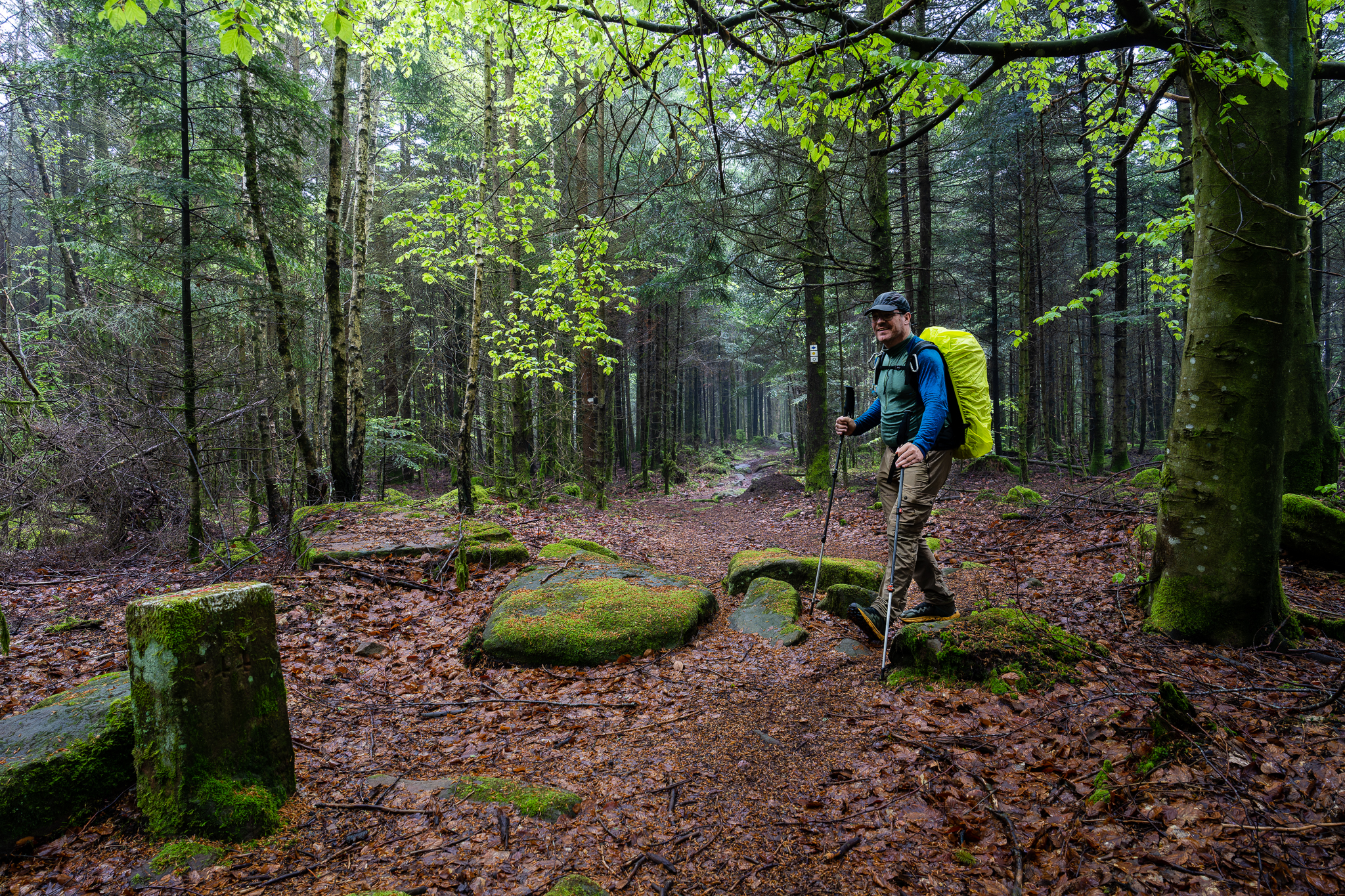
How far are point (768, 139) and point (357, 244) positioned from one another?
7763mm

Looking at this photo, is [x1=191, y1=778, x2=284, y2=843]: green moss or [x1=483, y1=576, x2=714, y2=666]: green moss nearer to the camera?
[x1=191, y1=778, x2=284, y2=843]: green moss

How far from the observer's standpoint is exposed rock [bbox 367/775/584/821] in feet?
9.12

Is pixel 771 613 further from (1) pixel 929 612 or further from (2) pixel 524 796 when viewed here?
(2) pixel 524 796

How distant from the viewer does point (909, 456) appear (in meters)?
3.94

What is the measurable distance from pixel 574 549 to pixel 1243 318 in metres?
6.77

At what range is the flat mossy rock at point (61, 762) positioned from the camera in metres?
2.41

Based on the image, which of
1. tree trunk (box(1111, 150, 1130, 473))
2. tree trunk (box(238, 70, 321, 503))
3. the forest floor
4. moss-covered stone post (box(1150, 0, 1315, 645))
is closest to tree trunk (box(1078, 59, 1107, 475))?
tree trunk (box(1111, 150, 1130, 473))

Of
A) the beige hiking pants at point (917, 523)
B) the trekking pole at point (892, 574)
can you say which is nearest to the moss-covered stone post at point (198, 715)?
the trekking pole at point (892, 574)

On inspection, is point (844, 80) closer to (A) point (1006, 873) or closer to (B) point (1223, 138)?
(B) point (1223, 138)

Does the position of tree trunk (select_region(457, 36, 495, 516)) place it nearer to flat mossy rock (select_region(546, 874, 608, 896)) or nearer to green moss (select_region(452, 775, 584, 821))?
green moss (select_region(452, 775, 584, 821))

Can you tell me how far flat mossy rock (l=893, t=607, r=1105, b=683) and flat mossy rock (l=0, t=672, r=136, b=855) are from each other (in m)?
4.46

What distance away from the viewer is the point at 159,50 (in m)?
6.79

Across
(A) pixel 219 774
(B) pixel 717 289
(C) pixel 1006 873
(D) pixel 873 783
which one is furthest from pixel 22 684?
(B) pixel 717 289

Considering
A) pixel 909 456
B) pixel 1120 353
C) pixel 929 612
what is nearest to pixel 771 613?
pixel 929 612
